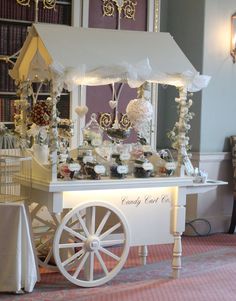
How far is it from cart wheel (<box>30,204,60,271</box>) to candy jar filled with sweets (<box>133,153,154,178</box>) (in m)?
0.76

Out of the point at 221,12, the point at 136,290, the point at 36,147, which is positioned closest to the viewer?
Answer: the point at 136,290

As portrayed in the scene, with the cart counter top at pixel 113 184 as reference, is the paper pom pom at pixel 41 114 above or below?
above

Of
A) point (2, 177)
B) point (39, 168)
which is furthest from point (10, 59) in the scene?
point (39, 168)

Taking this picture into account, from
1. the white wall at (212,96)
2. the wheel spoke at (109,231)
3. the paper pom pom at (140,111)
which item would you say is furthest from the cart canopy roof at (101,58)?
the white wall at (212,96)

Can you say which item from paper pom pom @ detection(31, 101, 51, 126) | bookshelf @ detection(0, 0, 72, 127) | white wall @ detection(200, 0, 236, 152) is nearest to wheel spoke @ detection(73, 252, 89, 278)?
paper pom pom @ detection(31, 101, 51, 126)

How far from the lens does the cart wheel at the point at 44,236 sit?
4730 millimetres

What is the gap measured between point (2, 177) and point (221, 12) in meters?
3.00

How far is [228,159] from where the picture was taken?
6566mm

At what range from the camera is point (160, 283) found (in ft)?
14.7

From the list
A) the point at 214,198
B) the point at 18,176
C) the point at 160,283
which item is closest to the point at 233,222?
the point at 214,198

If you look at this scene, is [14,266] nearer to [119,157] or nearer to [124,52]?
[119,157]

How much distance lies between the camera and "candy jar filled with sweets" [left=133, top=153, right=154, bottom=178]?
4406mm

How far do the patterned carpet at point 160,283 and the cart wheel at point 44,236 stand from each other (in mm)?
121

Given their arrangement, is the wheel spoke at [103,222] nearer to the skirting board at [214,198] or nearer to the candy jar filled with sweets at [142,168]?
the candy jar filled with sweets at [142,168]
